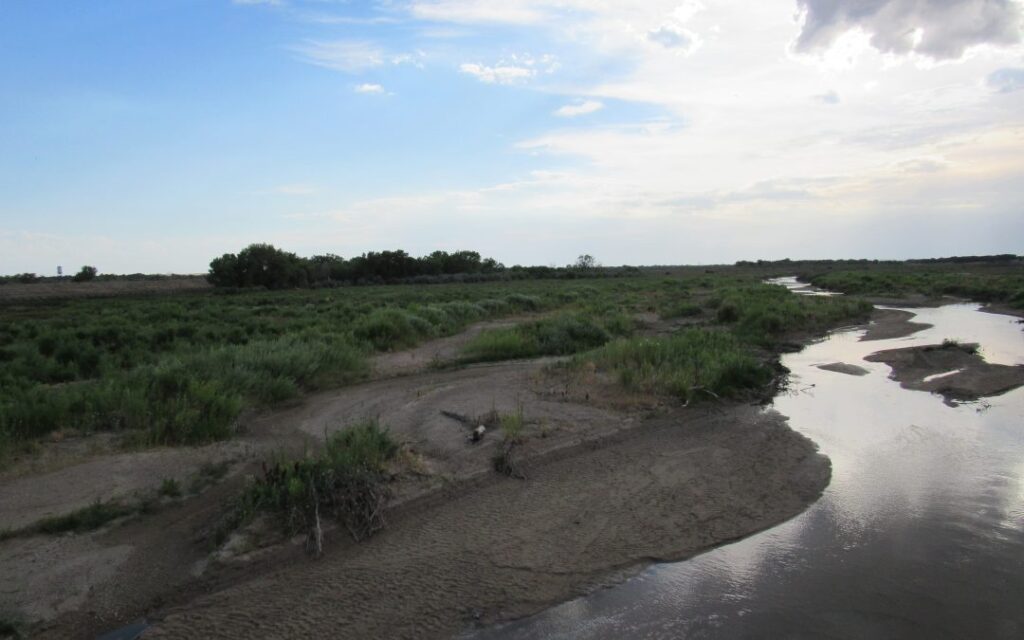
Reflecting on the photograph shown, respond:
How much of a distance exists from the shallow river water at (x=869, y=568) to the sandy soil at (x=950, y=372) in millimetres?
3444

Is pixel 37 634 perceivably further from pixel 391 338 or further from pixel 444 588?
pixel 391 338

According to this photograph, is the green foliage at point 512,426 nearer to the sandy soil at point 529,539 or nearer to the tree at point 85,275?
the sandy soil at point 529,539

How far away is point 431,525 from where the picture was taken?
6.38 meters

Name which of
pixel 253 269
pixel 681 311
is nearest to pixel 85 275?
pixel 253 269

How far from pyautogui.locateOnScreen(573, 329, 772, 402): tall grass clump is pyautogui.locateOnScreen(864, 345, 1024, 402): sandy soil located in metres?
3.30

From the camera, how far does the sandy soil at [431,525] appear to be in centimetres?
496

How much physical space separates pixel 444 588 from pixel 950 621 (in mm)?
3875

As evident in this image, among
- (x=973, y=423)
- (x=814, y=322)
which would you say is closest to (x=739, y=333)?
(x=814, y=322)

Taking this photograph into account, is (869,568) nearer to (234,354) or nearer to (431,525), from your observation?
(431,525)

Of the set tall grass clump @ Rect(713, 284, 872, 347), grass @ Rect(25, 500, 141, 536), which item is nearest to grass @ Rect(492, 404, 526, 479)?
grass @ Rect(25, 500, 141, 536)

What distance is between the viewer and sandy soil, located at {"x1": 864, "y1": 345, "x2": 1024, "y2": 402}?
13130mm

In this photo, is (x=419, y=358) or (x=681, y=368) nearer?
(x=681, y=368)

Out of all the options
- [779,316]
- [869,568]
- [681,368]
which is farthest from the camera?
[779,316]

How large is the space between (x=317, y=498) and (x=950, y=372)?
14.7 meters
